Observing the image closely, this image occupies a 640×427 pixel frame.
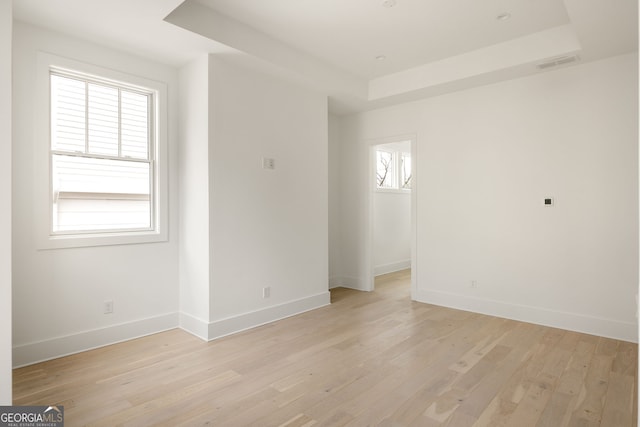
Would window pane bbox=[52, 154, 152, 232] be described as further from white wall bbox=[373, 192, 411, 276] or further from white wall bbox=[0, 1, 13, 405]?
white wall bbox=[373, 192, 411, 276]

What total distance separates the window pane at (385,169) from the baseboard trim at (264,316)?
3.28m

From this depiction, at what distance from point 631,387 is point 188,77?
180 inches

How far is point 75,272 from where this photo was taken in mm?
3219

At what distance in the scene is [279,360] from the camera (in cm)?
305

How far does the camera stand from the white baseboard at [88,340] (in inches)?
116

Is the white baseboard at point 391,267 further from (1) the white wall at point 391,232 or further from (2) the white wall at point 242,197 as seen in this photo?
(2) the white wall at point 242,197

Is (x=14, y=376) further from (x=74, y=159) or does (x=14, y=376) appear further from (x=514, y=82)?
(x=514, y=82)

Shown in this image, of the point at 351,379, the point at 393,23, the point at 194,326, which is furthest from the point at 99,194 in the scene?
the point at 393,23

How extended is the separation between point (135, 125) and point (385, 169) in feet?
16.2

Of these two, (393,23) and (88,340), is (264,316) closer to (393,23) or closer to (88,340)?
(88,340)

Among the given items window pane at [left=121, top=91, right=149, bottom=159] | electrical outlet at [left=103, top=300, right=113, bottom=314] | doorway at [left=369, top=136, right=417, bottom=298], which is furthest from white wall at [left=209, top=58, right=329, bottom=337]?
doorway at [left=369, top=136, right=417, bottom=298]

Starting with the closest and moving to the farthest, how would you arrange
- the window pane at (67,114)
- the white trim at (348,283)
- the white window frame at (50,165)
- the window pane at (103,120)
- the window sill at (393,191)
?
the white window frame at (50,165) → the window pane at (67,114) → the window pane at (103,120) → the white trim at (348,283) → the window sill at (393,191)

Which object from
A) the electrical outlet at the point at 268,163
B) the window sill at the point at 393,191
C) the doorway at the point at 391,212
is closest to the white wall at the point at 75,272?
the electrical outlet at the point at 268,163

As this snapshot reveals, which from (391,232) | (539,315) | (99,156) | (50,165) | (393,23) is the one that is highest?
(393,23)
